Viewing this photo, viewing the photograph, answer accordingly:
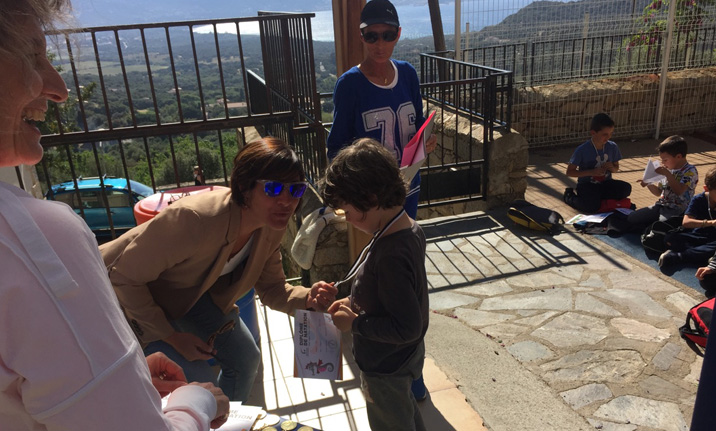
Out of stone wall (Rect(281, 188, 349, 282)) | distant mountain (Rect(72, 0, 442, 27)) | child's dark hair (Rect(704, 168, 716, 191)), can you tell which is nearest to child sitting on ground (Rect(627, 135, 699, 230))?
child's dark hair (Rect(704, 168, 716, 191))

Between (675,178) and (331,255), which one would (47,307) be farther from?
(675,178)

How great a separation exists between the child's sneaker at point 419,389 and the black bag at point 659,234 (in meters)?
3.10

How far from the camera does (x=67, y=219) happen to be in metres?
0.83

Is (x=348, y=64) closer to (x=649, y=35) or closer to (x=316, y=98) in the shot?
(x=316, y=98)

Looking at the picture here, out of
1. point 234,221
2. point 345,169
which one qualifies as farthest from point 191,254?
point 345,169

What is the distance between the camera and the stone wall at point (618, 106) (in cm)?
999

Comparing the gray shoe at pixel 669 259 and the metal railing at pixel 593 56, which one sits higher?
the metal railing at pixel 593 56

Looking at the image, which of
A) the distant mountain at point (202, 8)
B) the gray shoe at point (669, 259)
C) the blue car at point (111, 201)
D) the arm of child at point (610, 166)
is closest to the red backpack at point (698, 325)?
the gray shoe at point (669, 259)

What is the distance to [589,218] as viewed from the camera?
5.88 m

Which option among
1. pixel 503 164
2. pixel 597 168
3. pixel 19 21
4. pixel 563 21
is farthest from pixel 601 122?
pixel 19 21

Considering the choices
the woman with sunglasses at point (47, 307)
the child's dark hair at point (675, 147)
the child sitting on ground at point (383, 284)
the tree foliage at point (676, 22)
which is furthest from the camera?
the tree foliage at point (676, 22)

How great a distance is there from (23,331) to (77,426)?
17 centimetres

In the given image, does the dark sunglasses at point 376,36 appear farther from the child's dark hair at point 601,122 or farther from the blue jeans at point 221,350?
the child's dark hair at point 601,122

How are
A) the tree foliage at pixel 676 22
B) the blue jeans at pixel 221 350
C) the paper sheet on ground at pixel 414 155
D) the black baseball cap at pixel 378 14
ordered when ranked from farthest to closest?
the tree foliage at pixel 676 22
the black baseball cap at pixel 378 14
the paper sheet on ground at pixel 414 155
the blue jeans at pixel 221 350
